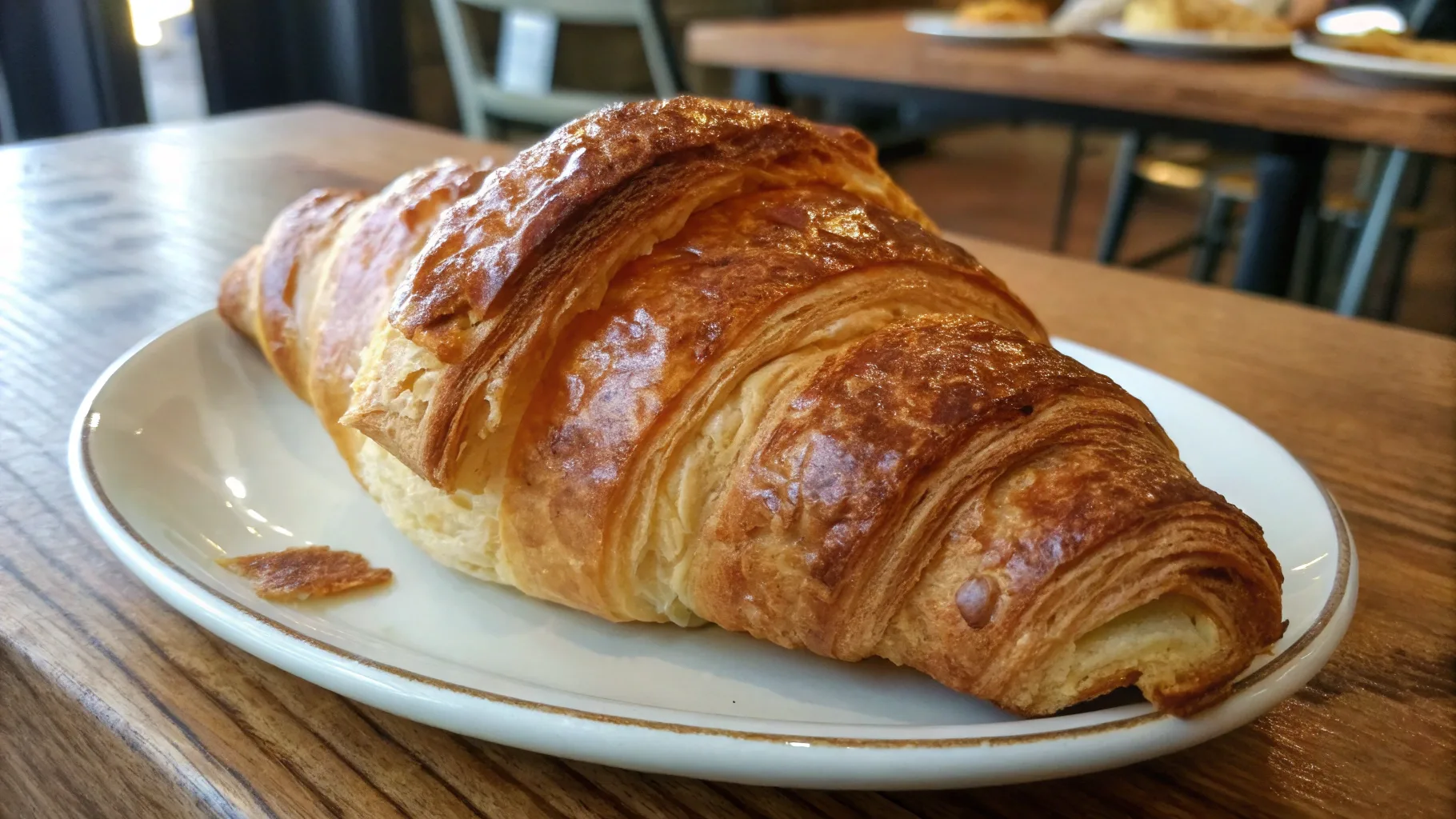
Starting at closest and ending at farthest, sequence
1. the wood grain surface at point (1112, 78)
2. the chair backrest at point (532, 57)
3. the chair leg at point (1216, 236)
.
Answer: the wood grain surface at point (1112, 78) → the chair backrest at point (532, 57) → the chair leg at point (1216, 236)

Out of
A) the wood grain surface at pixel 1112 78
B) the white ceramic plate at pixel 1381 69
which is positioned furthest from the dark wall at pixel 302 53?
the white ceramic plate at pixel 1381 69

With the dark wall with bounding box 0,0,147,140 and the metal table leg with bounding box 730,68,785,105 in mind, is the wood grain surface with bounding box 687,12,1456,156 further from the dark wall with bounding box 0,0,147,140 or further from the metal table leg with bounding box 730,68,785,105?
the dark wall with bounding box 0,0,147,140

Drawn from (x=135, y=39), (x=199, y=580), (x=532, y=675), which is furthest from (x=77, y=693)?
(x=135, y=39)

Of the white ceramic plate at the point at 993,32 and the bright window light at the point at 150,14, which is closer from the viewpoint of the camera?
the white ceramic plate at the point at 993,32

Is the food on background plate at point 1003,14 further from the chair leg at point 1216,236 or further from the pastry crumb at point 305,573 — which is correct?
the pastry crumb at point 305,573

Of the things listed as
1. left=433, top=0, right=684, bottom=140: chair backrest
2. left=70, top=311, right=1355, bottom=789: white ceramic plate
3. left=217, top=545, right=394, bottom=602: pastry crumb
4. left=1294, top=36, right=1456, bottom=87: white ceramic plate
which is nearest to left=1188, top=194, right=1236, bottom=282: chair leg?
left=1294, top=36, right=1456, bottom=87: white ceramic plate

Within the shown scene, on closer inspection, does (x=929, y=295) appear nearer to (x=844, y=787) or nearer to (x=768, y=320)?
(x=768, y=320)
